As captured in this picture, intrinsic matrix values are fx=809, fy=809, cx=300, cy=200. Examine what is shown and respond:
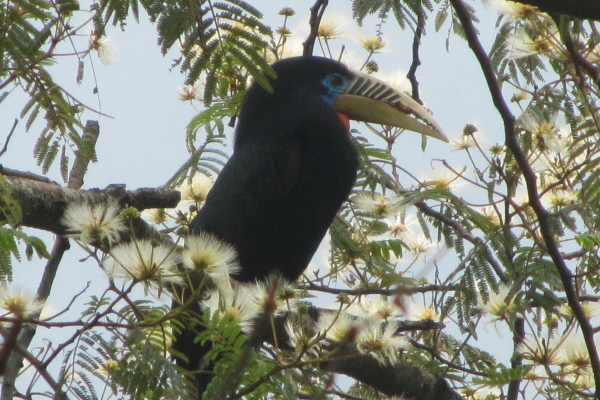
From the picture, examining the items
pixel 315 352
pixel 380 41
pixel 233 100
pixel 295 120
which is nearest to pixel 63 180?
pixel 315 352

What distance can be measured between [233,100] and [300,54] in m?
0.95

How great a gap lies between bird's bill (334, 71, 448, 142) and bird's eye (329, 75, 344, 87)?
6 cm

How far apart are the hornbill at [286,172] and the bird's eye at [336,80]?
0.18 metres

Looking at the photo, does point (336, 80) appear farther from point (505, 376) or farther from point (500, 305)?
point (505, 376)

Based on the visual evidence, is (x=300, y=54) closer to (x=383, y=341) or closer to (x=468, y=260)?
(x=468, y=260)

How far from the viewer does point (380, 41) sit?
4.77m

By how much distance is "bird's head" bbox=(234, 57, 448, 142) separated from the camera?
4695mm

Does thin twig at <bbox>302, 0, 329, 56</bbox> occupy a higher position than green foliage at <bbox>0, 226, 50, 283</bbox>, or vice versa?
thin twig at <bbox>302, 0, 329, 56</bbox>

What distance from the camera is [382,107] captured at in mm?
4844

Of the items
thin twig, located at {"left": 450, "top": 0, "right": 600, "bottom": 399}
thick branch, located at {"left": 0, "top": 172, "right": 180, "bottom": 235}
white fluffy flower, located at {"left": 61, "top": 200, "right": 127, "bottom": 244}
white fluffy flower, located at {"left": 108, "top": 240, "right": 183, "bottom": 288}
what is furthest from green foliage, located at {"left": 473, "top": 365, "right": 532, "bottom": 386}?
thick branch, located at {"left": 0, "top": 172, "right": 180, "bottom": 235}

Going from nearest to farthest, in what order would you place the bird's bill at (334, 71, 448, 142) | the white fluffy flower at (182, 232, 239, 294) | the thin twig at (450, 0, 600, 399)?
the white fluffy flower at (182, 232, 239, 294)
the thin twig at (450, 0, 600, 399)
the bird's bill at (334, 71, 448, 142)

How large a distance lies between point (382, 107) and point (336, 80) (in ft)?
1.27

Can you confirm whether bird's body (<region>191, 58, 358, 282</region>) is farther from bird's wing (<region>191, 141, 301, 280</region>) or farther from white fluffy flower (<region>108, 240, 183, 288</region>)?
white fluffy flower (<region>108, 240, 183, 288</region>)

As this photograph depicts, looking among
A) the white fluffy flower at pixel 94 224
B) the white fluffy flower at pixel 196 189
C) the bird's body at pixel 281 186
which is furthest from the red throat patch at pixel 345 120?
the white fluffy flower at pixel 94 224
